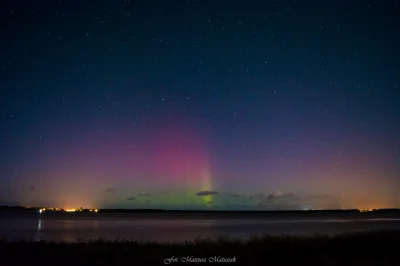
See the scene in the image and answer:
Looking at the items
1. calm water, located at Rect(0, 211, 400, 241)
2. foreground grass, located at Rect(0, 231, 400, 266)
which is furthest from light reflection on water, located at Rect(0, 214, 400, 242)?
foreground grass, located at Rect(0, 231, 400, 266)

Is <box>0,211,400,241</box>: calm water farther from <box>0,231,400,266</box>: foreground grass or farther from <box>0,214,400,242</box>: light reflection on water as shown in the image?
<box>0,231,400,266</box>: foreground grass

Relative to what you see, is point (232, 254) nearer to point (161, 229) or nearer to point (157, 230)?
point (157, 230)

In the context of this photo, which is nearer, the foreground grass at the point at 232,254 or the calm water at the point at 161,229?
the foreground grass at the point at 232,254

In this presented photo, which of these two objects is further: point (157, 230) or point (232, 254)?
point (157, 230)

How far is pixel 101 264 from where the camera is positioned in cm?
1739

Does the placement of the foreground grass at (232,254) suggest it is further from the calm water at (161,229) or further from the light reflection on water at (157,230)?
the light reflection on water at (157,230)

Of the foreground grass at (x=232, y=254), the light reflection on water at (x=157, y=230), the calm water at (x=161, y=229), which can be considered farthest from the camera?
the calm water at (x=161, y=229)

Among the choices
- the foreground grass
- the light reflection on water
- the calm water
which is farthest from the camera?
the calm water

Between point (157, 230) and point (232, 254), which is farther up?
point (232, 254)

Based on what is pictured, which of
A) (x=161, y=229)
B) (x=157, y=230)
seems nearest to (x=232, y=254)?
(x=157, y=230)

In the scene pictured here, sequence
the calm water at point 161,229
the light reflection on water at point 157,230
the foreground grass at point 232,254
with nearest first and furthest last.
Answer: the foreground grass at point 232,254, the light reflection on water at point 157,230, the calm water at point 161,229

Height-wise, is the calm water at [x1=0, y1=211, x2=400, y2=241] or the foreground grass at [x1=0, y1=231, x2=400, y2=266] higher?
the foreground grass at [x1=0, y1=231, x2=400, y2=266]

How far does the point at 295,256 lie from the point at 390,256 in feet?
15.2

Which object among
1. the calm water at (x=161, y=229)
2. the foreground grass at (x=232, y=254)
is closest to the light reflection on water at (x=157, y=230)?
the calm water at (x=161, y=229)
